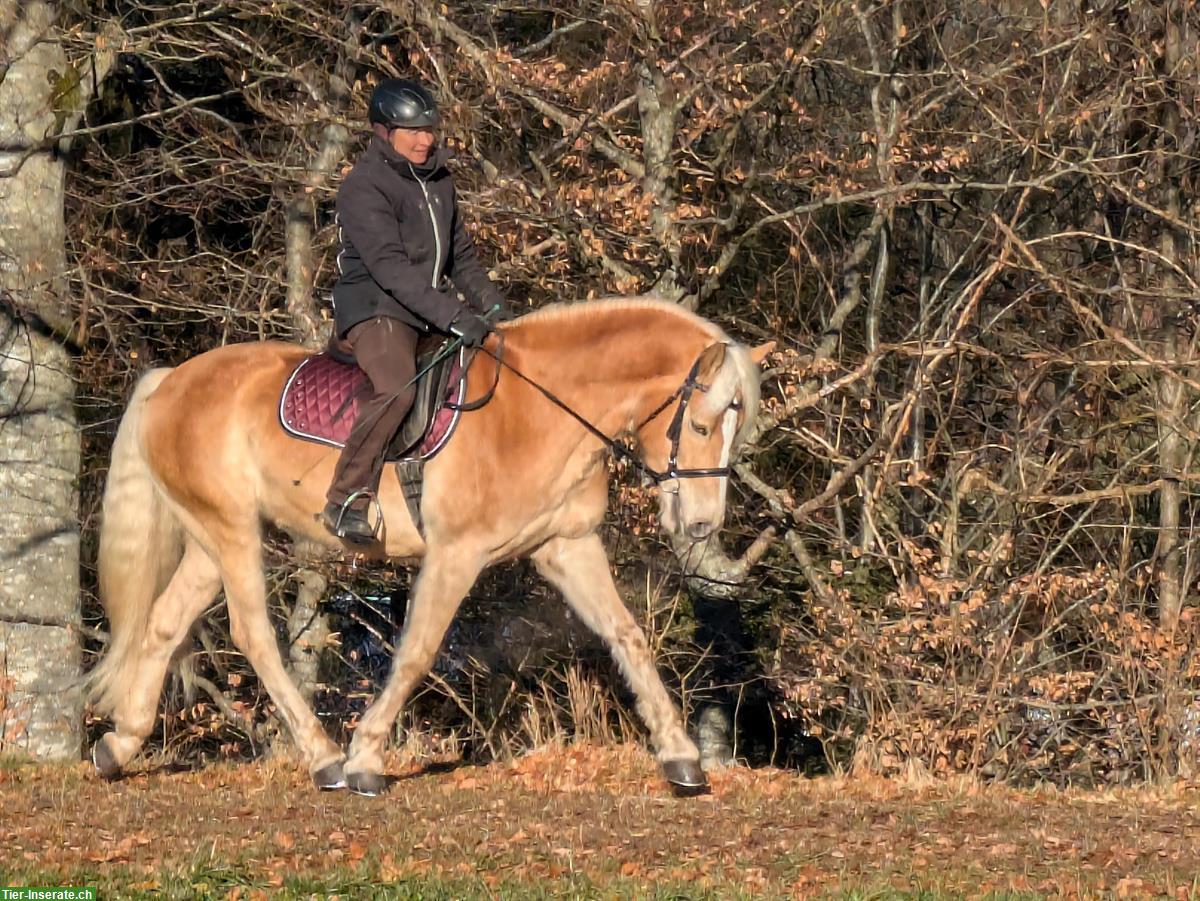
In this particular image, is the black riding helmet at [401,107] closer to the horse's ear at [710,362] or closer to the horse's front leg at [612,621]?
the horse's ear at [710,362]

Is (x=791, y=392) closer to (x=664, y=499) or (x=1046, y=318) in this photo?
(x=1046, y=318)

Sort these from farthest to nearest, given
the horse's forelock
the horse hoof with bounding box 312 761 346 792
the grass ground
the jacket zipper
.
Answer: the horse hoof with bounding box 312 761 346 792 < the jacket zipper < the horse's forelock < the grass ground

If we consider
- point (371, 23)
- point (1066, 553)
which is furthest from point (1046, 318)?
point (371, 23)

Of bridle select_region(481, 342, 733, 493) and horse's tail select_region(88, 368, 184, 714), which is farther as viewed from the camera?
horse's tail select_region(88, 368, 184, 714)

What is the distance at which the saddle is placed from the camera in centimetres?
809

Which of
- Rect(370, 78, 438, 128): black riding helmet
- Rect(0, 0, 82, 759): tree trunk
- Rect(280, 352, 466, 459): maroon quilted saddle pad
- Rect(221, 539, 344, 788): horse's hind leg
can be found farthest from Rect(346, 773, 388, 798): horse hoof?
Rect(0, 0, 82, 759): tree trunk

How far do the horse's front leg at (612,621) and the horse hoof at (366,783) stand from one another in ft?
4.01

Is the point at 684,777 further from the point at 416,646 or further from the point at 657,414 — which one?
the point at 657,414

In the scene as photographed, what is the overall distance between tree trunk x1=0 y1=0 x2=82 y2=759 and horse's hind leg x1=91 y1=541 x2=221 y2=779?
340 centimetres

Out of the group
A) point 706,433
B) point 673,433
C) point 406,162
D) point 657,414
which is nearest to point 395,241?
point 406,162

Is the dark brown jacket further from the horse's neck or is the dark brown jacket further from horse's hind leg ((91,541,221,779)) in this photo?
horse's hind leg ((91,541,221,779))

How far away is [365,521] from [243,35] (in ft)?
19.7

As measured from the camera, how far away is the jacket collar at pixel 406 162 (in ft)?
26.6

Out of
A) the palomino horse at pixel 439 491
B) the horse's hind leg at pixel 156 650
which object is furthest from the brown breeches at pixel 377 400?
the horse's hind leg at pixel 156 650
